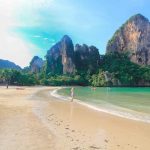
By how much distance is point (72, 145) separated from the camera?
9.57 metres

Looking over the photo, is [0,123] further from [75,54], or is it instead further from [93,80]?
[75,54]

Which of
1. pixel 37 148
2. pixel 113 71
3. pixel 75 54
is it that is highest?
pixel 75 54

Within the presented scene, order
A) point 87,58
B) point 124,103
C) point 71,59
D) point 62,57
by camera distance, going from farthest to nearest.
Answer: point 62,57, point 71,59, point 87,58, point 124,103

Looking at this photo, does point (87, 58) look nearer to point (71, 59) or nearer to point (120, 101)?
point (71, 59)

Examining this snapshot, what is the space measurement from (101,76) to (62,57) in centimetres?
3574

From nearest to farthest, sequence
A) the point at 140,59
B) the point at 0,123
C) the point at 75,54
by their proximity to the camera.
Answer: the point at 0,123 → the point at 75,54 → the point at 140,59

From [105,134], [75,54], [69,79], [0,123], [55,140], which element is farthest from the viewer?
[75,54]

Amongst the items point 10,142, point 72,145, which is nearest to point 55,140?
point 72,145

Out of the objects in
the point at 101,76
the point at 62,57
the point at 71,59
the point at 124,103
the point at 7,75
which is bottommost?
the point at 124,103

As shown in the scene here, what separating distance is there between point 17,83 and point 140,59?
107805 mm

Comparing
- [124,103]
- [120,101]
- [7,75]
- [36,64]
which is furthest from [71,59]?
[124,103]

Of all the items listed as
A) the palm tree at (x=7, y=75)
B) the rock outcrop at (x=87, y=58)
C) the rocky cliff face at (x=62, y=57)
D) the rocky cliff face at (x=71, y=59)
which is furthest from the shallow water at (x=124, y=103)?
the rocky cliff face at (x=62, y=57)

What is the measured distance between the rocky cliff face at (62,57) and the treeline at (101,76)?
562 centimetres

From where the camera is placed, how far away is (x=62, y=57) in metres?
166
